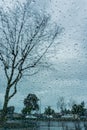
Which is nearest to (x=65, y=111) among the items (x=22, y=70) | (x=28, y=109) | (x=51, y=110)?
(x=51, y=110)

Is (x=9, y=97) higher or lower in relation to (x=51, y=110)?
lower

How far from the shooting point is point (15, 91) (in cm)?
2514

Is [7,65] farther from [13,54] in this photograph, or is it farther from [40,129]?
[40,129]

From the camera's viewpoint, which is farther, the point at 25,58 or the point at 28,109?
the point at 28,109

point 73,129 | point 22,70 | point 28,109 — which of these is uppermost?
point 28,109

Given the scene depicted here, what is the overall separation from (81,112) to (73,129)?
68909 mm

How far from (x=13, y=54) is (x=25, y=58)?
1133 millimetres

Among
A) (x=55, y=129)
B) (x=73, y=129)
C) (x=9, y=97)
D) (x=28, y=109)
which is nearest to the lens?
(x=9, y=97)

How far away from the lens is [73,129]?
3231cm

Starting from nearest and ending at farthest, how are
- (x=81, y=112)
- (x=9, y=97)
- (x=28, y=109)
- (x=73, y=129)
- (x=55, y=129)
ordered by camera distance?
1. (x=9, y=97)
2. (x=73, y=129)
3. (x=55, y=129)
4. (x=28, y=109)
5. (x=81, y=112)

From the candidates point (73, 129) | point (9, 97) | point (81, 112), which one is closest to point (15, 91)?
A: point (9, 97)

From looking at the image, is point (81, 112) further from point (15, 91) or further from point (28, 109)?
point (15, 91)

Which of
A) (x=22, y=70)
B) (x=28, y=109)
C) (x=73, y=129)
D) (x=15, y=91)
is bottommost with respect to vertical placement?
(x=73, y=129)

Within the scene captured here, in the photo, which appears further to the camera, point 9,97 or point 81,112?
point 81,112
